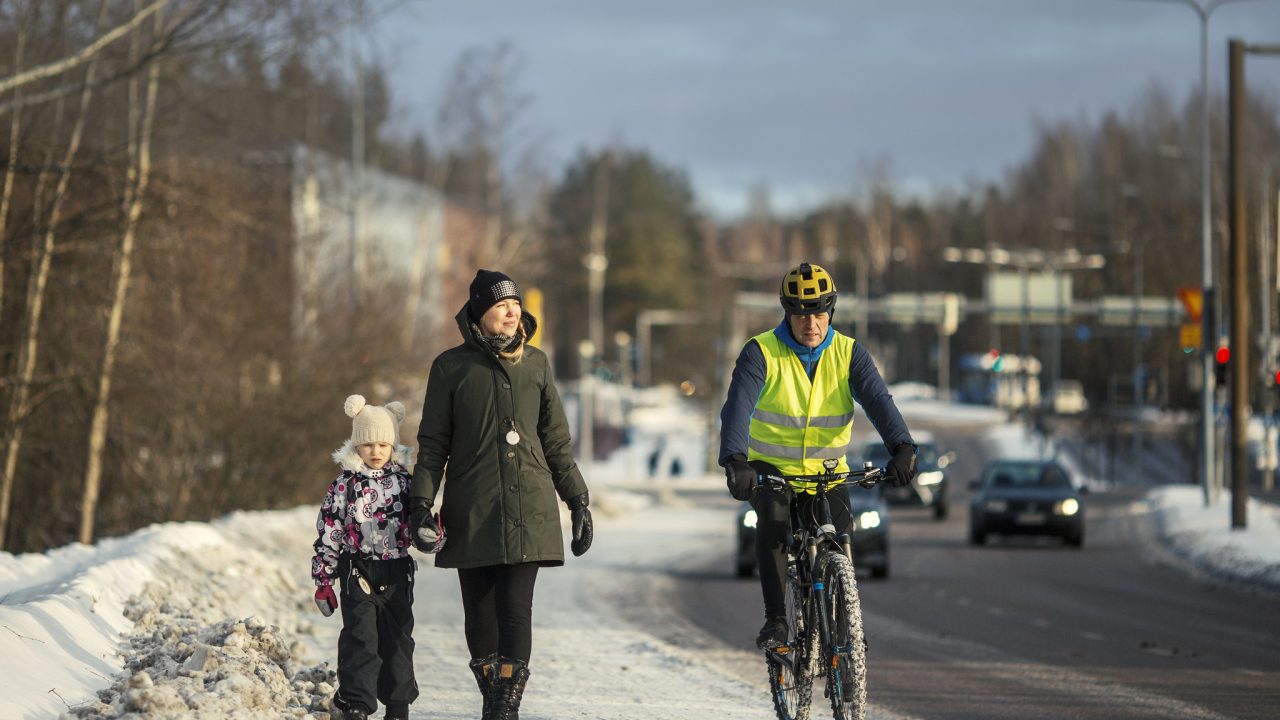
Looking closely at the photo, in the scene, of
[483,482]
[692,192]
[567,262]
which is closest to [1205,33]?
[483,482]

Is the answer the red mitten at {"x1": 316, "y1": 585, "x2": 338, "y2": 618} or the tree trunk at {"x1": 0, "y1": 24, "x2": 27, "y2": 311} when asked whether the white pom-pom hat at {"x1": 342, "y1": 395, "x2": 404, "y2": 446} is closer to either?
the red mitten at {"x1": 316, "y1": 585, "x2": 338, "y2": 618}

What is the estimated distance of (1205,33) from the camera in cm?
3450

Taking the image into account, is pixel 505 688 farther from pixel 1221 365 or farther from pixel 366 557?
pixel 1221 365

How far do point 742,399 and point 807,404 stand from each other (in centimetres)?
30

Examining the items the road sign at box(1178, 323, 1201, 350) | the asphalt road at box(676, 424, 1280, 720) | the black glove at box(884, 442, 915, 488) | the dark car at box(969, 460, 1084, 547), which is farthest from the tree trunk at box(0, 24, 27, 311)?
the road sign at box(1178, 323, 1201, 350)

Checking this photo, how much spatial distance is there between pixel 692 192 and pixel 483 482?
466 ft

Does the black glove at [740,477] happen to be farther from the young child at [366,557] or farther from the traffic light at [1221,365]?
the traffic light at [1221,365]

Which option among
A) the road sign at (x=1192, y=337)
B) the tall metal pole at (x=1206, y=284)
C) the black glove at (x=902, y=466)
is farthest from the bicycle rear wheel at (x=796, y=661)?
the road sign at (x=1192, y=337)

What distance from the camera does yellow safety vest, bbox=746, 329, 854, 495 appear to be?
26.9 ft

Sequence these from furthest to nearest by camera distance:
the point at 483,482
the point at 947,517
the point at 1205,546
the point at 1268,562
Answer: the point at 947,517 < the point at 1205,546 < the point at 1268,562 < the point at 483,482

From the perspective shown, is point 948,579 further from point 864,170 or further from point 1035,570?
point 864,170

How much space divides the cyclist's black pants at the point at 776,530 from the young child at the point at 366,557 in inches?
61.5

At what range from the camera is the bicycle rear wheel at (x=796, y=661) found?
8109 millimetres

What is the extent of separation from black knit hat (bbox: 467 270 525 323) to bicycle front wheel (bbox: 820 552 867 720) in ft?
5.73
